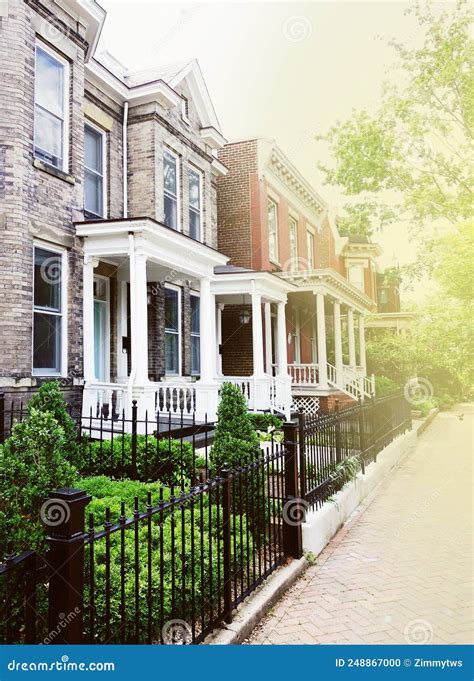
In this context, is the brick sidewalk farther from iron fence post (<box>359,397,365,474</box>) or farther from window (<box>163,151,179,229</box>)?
window (<box>163,151,179,229</box>)

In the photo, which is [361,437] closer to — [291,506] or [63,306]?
[291,506]

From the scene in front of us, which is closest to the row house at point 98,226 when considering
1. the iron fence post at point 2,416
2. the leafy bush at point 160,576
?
the iron fence post at point 2,416

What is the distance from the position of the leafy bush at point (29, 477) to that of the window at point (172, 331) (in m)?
9.57

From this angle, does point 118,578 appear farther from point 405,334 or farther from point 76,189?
point 405,334

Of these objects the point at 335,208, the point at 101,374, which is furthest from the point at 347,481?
the point at 335,208

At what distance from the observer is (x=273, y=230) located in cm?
1812

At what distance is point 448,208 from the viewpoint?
13039 mm

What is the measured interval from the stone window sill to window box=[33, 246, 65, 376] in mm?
1407

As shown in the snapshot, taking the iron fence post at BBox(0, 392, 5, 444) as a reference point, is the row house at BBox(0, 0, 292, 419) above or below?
above

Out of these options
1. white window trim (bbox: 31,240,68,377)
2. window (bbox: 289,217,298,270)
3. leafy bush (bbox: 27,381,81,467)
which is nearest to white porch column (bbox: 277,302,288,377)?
window (bbox: 289,217,298,270)

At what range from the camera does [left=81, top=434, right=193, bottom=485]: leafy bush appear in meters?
7.02

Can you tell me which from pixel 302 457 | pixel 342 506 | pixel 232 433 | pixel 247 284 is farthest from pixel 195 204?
pixel 302 457

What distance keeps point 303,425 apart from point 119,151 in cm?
890

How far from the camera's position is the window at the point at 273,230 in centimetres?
1780
